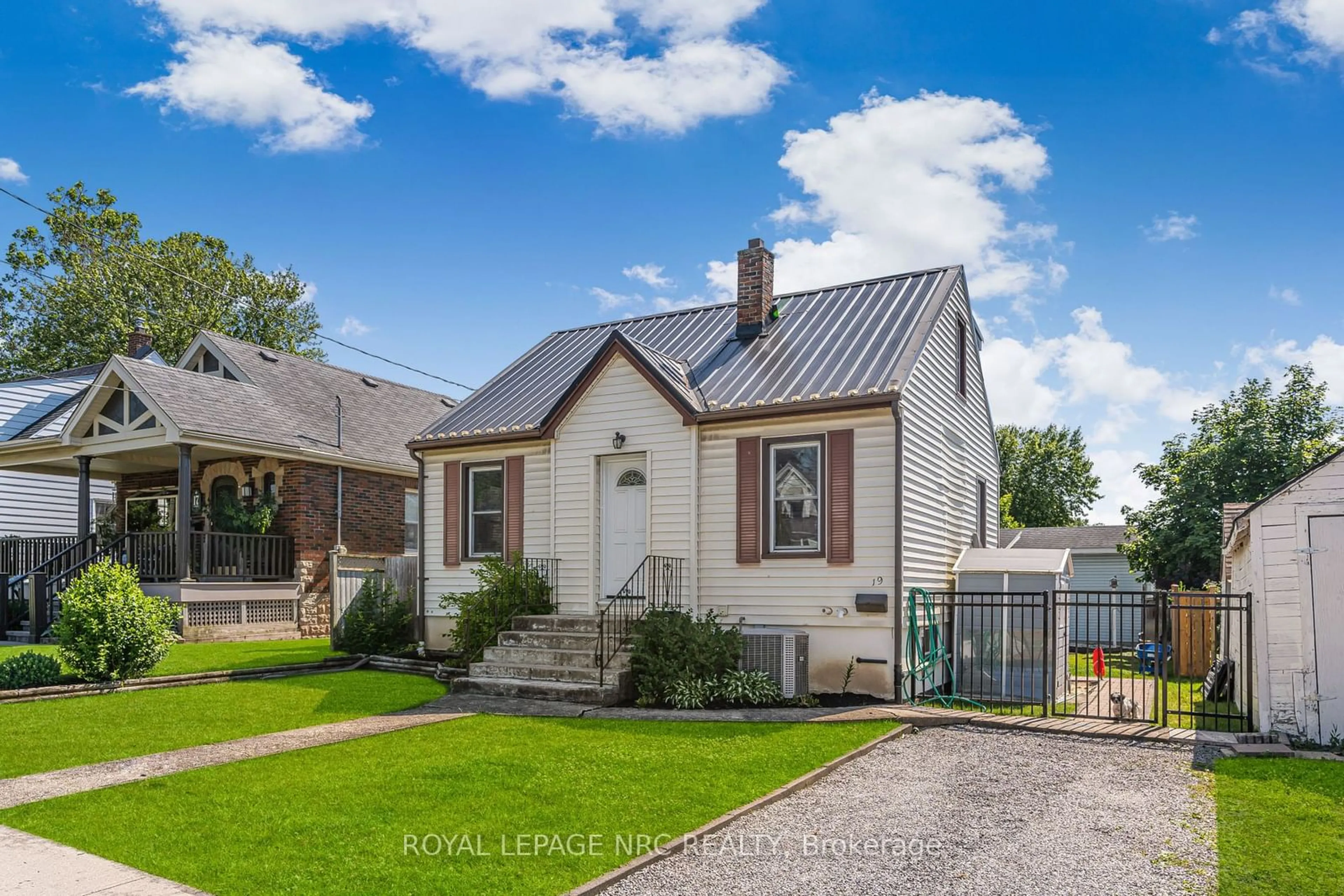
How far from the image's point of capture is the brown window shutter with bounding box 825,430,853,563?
1280cm

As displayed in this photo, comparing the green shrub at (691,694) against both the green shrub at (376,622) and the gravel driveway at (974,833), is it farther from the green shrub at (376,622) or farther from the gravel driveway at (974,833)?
the green shrub at (376,622)

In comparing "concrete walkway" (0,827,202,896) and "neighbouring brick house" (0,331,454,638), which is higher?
"neighbouring brick house" (0,331,454,638)

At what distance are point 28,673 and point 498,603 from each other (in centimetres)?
604

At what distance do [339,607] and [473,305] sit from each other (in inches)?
301

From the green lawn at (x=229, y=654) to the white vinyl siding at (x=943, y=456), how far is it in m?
9.81

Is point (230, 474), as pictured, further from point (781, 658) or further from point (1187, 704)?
point (1187, 704)

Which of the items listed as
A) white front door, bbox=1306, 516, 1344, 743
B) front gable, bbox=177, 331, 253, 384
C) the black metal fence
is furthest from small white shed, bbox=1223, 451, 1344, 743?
front gable, bbox=177, 331, 253, 384

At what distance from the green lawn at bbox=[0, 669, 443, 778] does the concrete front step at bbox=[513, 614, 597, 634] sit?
1474 millimetres

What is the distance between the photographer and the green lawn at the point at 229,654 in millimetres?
14477

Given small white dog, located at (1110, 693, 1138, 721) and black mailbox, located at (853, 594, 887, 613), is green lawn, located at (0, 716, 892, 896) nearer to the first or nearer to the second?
black mailbox, located at (853, 594, 887, 613)

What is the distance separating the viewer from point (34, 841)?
6.32m

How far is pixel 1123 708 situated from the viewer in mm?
12508

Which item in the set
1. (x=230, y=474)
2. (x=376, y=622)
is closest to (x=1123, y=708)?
(x=376, y=622)

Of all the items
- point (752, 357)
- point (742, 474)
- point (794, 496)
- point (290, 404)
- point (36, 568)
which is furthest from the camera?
point (290, 404)
